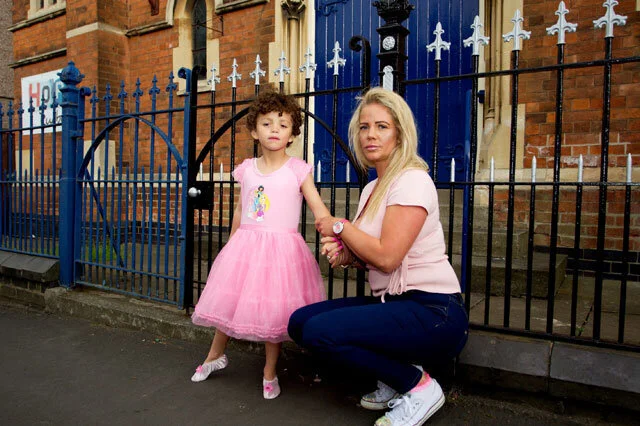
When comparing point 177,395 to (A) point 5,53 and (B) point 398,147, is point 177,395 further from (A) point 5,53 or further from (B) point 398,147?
(A) point 5,53

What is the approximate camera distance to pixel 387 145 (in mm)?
2363

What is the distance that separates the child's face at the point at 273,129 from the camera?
271 centimetres

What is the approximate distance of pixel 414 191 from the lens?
2141 millimetres

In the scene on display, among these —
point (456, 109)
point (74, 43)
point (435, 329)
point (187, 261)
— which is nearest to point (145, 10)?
point (74, 43)

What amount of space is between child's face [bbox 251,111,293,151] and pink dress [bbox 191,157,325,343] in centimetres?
15

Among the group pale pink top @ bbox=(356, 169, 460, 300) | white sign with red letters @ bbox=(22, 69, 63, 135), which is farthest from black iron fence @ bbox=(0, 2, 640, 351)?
white sign with red letters @ bbox=(22, 69, 63, 135)

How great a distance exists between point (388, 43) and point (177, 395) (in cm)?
235

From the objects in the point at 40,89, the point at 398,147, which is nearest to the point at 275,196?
the point at 398,147

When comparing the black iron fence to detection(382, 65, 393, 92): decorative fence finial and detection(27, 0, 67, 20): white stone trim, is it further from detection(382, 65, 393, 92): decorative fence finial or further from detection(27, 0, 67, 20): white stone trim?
detection(27, 0, 67, 20): white stone trim

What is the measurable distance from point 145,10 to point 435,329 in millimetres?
8495

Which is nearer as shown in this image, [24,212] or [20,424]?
[20,424]

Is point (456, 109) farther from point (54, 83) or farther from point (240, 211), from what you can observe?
point (54, 83)

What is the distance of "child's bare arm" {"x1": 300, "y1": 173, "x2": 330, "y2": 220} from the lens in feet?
8.69

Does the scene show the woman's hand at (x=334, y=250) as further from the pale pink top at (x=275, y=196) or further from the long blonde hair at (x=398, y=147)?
the pale pink top at (x=275, y=196)
